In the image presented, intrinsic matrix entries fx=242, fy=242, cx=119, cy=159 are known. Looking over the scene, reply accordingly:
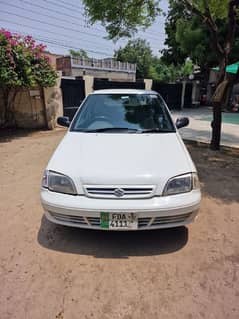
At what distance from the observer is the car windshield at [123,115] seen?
129 inches

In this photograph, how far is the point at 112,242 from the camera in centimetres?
255

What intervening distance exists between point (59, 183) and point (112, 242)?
85cm

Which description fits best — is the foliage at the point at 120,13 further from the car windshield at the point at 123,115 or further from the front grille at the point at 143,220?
the front grille at the point at 143,220

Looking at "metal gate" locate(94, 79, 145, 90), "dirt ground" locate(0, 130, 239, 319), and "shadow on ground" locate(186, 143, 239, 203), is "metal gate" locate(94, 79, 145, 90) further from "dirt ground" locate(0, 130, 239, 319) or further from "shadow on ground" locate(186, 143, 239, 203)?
"dirt ground" locate(0, 130, 239, 319)

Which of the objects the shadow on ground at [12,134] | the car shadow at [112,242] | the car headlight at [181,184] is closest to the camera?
the car headlight at [181,184]

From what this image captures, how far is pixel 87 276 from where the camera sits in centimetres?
213

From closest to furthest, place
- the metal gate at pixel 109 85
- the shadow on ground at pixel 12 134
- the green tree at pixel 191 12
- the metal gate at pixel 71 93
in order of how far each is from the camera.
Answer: the green tree at pixel 191 12
the shadow on ground at pixel 12 134
the metal gate at pixel 71 93
the metal gate at pixel 109 85

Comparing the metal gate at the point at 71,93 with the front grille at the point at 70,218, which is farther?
the metal gate at the point at 71,93

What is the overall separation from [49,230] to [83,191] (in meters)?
0.91

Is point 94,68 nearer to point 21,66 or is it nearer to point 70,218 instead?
point 21,66

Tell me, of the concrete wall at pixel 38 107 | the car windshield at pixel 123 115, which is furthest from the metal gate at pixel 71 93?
the car windshield at pixel 123 115

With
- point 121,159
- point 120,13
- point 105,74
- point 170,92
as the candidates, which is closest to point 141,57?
point 105,74

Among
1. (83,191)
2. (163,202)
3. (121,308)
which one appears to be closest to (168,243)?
(163,202)

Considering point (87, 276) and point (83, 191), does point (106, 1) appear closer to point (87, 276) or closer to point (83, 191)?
point (83, 191)
